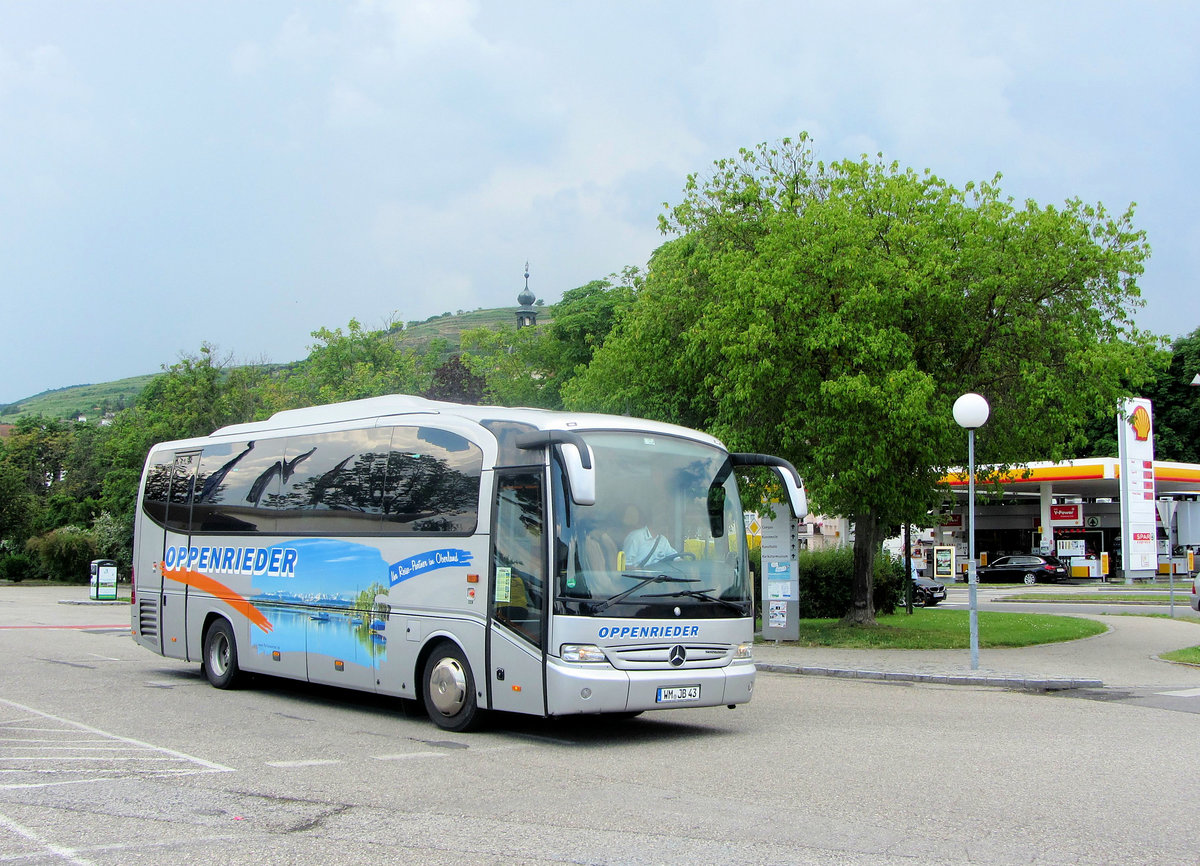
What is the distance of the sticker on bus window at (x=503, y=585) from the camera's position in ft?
32.7

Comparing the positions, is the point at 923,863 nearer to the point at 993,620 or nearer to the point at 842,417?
the point at 842,417

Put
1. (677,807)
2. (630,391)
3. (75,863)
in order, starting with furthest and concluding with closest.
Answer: (630,391) < (677,807) < (75,863)

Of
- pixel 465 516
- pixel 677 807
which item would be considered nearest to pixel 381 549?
pixel 465 516

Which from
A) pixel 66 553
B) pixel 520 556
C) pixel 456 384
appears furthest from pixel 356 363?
pixel 520 556

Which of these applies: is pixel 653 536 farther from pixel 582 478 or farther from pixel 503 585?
pixel 582 478

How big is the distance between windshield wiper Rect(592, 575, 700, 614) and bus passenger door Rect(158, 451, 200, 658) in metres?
7.34

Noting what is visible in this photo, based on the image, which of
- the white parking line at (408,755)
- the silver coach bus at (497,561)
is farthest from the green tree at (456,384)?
the white parking line at (408,755)

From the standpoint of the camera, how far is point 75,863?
5777mm

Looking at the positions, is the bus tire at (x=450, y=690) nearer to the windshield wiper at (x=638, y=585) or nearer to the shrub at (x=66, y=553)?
the windshield wiper at (x=638, y=585)

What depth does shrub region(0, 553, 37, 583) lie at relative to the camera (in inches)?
2293

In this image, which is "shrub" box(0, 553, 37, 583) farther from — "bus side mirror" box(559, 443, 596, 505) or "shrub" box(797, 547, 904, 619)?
"bus side mirror" box(559, 443, 596, 505)

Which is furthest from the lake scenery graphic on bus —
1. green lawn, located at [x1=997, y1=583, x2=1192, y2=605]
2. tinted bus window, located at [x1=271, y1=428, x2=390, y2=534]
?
green lawn, located at [x1=997, y1=583, x2=1192, y2=605]

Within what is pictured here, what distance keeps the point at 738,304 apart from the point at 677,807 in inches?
539

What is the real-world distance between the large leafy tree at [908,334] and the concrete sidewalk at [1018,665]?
9.50ft
